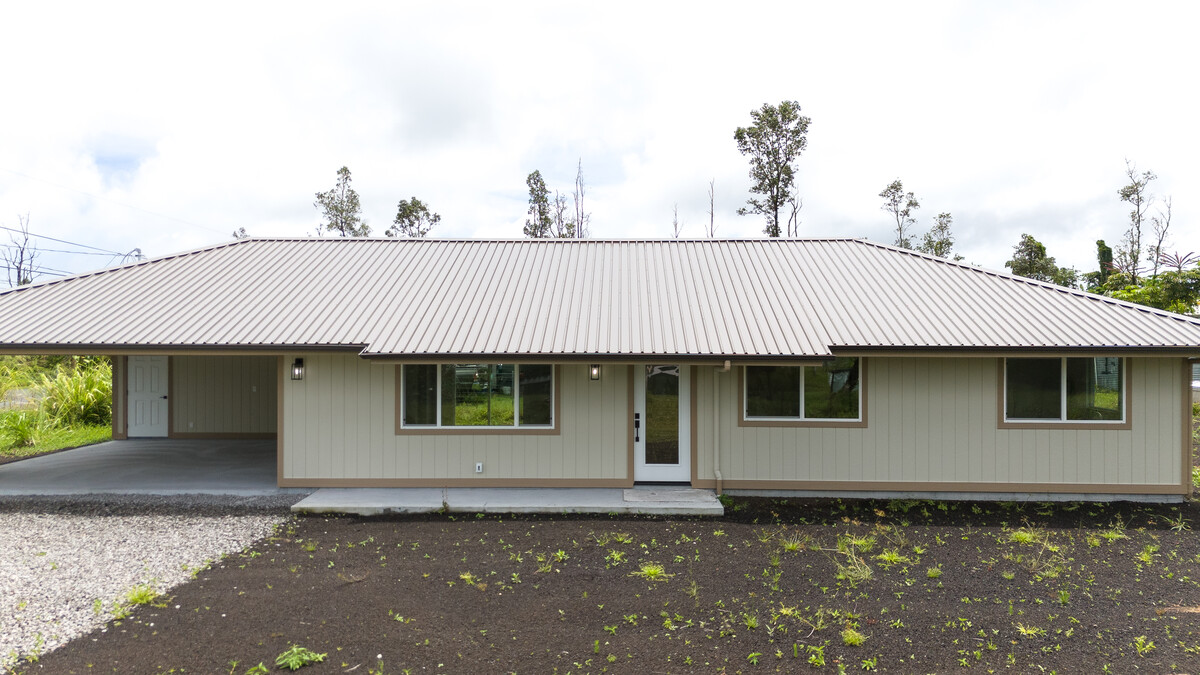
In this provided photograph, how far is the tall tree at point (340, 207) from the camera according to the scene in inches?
1216

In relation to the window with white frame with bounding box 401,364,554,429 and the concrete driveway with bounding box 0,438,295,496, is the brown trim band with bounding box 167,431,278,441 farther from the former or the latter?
the window with white frame with bounding box 401,364,554,429

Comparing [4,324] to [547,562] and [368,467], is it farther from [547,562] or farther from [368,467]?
[547,562]

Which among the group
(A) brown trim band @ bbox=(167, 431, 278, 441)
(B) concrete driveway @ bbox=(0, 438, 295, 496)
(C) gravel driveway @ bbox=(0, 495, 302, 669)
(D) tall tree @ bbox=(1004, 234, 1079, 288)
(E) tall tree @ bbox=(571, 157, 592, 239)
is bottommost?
(C) gravel driveway @ bbox=(0, 495, 302, 669)

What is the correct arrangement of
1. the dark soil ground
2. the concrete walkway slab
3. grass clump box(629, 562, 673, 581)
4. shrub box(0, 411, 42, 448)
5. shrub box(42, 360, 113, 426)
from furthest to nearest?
1. shrub box(42, 360, 113, 426)
2. shrub box(0, 411, 42, 448)
3. the concrete walkway slab
4. grass clump box(629, 562, 673, 581)
5. the dark soil ground

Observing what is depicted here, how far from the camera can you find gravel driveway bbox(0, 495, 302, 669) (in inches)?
186

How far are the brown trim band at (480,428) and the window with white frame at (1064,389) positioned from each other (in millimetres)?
6271

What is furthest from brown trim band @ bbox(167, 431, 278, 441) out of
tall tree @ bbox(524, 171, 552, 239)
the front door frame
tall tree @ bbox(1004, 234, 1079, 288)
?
tall tree @ bbox(1004, 234, 1079, 288)

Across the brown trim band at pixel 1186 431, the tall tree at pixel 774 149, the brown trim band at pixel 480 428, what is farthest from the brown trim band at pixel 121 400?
the tall tree at pixel 774 149

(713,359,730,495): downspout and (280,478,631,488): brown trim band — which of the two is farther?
(280,478,631,488): brown trim band

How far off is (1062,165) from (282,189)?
1257 inches

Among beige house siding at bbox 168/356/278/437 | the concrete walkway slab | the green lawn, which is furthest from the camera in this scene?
beige house siding at bbox 168/356/278/437

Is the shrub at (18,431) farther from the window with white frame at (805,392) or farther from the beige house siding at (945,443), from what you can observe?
the window with white frame at (805,392)

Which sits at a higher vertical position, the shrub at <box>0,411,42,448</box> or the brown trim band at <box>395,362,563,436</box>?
the brown trim band at <box>395,362,563,436</box>

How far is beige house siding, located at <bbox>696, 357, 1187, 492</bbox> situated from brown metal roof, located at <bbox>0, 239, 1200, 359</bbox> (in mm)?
683
